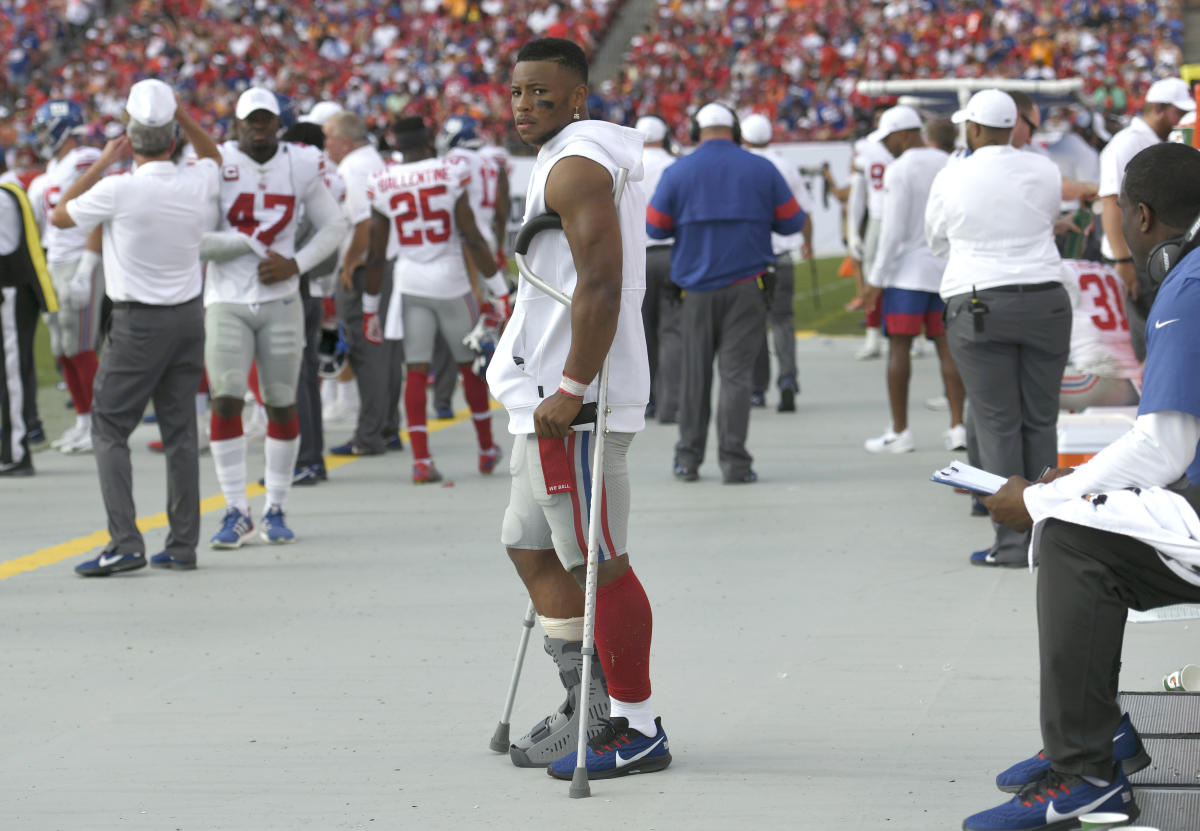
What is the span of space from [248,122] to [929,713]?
4.77 meters

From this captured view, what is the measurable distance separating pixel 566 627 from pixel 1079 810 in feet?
4.91

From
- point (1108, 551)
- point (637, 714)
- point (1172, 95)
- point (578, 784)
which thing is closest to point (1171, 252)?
point (1108, 551)

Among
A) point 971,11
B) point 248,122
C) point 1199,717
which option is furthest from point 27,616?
point 971,11

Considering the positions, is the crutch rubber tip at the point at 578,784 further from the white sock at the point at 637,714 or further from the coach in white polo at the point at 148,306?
the coach in white polo at the point at 148,306

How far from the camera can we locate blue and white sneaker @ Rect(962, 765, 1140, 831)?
156 inches

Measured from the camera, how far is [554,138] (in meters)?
4.56

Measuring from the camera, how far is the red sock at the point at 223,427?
811 centimetres

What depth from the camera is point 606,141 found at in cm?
447

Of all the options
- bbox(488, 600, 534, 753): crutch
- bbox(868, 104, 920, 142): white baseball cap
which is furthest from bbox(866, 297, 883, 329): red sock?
bbox(488, 600, 534, 753): crutch

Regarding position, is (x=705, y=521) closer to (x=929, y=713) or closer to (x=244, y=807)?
(x=929, y=713)

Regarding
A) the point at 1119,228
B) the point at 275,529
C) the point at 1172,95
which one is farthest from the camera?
the point at 1172,95

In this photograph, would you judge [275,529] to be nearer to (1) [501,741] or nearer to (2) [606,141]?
(1) [501,741]

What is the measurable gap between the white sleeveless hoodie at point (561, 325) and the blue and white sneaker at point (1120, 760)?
1.37m

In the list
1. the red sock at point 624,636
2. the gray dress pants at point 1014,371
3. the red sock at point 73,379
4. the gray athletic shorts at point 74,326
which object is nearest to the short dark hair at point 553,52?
the red sock at point 624,636
